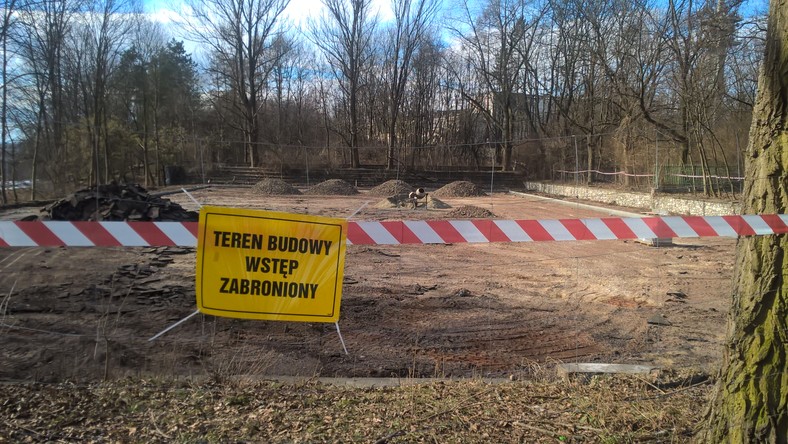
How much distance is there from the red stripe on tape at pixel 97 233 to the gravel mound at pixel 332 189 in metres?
31.4

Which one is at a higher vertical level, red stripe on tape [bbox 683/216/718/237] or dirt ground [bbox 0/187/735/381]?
red stripe on tape [bbox 683/216/718/237]

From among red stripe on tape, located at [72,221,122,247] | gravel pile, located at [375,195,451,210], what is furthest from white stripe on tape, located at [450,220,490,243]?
gravel pile, located at [375,195,451,210]

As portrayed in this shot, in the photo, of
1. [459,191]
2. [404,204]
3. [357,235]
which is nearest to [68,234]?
[357,235]

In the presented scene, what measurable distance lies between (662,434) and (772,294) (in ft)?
3.24

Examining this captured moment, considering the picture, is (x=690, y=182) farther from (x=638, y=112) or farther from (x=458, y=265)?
(x=458, y=265)

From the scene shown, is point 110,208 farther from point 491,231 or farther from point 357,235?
point 491,231

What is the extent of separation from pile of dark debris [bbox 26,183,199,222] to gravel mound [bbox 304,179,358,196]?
20212 mm

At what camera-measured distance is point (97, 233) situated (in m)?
3.67

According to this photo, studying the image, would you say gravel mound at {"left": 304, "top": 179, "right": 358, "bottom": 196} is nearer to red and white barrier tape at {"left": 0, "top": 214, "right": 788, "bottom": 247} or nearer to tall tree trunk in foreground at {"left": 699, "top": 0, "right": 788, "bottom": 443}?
red and white barrier tape at {"left": 0, "top": 214, "right": 788, "bottom": 247}

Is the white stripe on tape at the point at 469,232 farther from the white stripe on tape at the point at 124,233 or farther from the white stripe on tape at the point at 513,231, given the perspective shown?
the white stripe on tape at the point at 124,233

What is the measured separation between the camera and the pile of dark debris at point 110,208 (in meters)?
13.5

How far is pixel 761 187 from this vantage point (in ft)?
9.10

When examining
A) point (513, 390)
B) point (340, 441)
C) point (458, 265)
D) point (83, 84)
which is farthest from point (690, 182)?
point (83, 84)

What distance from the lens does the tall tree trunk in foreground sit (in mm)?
2535
